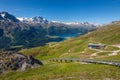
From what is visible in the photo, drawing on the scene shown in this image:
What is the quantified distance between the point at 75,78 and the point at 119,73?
15720mm

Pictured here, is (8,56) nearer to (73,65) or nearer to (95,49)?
(73,65)

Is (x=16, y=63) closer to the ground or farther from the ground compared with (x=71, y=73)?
farther from the ground

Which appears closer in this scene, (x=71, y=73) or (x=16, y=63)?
(x=71, y=73)

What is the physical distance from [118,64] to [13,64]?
53253mm

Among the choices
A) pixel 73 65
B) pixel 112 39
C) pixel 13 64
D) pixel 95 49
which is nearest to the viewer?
pixel 73 65

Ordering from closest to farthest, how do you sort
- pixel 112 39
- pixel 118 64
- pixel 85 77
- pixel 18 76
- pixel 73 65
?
pixel 85 77, pixel 118 64, pixel 18 76, pixel 73 65, pixel 112 39

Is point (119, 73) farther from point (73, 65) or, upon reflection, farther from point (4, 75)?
point (4, 75)

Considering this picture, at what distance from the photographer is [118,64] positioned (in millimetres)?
91062

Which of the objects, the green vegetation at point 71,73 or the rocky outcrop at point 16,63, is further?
the rocky outcrop at point 16,63

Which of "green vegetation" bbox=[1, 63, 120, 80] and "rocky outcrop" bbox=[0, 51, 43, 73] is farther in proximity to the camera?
"rocky outcrop" bbox=[0, 51, 43, 73]

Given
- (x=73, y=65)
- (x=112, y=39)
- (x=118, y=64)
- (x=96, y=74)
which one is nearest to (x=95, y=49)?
(x=112, y=39)

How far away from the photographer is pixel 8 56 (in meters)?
125

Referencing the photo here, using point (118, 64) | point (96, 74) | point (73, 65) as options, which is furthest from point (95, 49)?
point (96, 74)

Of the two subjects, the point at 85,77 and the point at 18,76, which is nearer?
the point at 85,77
